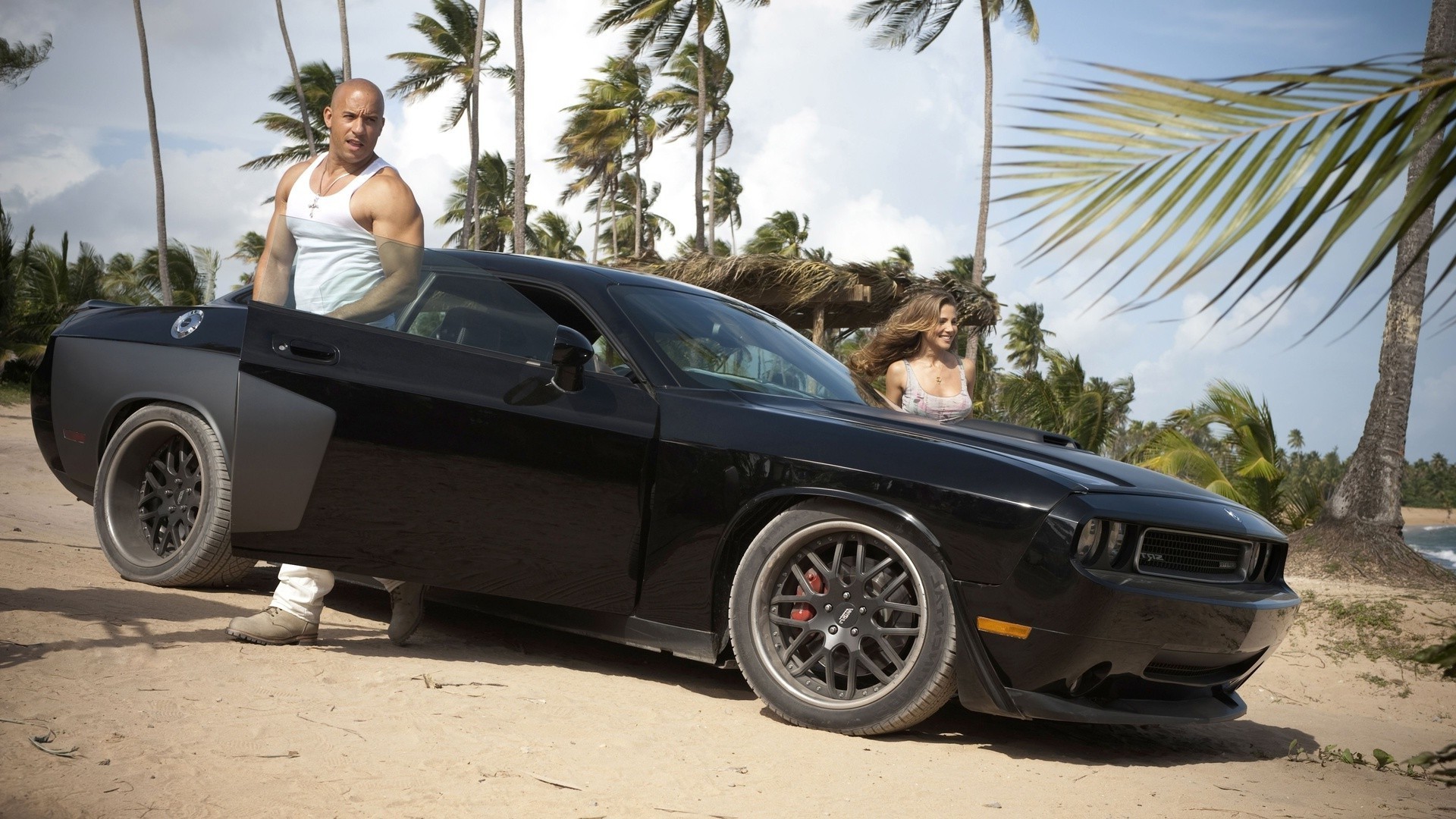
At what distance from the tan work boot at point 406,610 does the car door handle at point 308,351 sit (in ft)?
2.82

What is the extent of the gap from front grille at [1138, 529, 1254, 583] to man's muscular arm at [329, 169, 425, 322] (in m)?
2.75

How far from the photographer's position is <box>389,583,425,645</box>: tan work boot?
4.11 metres

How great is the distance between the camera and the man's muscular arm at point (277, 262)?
14.1 feet

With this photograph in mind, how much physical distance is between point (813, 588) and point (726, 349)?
1.13 metres

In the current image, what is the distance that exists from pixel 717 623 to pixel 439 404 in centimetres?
123

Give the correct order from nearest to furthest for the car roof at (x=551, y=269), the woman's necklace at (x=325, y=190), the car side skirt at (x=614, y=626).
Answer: the car side skirt at (x=614, y=626) < the woman's necklace at (x=325, y=190) < the car roof at (x=551, y=269)

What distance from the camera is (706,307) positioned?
4652 millimetres

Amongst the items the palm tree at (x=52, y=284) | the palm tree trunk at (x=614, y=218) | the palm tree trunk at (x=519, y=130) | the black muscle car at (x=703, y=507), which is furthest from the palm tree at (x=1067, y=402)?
the palm tree trunk at (x=614, y=218)

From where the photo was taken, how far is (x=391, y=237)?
13.9 feet

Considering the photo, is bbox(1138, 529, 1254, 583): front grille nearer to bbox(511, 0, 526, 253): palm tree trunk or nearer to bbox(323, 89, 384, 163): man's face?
bbox(323, 89, 384, 163): man's face

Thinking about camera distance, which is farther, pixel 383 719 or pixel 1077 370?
pixel 1077 370

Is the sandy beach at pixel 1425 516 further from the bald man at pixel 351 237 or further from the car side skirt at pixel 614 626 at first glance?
the bald man at pixel 351 237

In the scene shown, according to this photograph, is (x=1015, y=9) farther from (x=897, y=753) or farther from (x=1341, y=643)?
(x=897, y=753)

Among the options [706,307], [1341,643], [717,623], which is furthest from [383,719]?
[1341,643]
